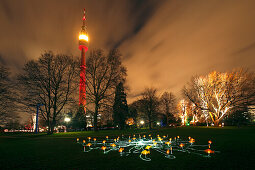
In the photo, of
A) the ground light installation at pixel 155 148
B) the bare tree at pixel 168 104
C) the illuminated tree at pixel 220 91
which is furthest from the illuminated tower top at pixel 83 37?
the ground light installation at pixel 155 148

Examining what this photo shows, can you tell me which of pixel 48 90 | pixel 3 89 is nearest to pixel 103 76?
pixel 48 90

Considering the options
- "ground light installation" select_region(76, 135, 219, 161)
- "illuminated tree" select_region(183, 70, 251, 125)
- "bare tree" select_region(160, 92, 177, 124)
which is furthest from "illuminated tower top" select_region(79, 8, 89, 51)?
"ground light installation" select_region(76, 135, 219, 161)

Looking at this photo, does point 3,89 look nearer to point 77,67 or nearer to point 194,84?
point 77,67

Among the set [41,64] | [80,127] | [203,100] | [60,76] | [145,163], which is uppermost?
[41,64]

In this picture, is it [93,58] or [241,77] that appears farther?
[241,77]

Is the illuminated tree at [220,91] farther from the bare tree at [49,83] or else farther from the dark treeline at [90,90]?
the bare tree at [49,83]

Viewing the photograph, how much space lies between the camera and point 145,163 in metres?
4.03

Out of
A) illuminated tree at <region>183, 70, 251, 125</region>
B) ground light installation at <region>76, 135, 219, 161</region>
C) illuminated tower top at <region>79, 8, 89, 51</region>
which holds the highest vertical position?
illuminated tower top at <region>79, 8, 89, 51</region>

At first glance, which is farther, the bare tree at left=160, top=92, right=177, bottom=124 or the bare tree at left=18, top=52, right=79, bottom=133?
the bare tree at left=160, top=92, right=177, bottom=124

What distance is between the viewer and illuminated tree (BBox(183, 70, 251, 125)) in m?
26.1

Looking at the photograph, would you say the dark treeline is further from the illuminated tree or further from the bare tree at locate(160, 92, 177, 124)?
the bare tree at locate(160, 92, 177, 124)

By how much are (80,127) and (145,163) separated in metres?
Answer: 43.4

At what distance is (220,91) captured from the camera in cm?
2955

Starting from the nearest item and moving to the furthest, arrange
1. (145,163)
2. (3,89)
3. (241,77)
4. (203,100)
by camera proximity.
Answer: (145,163) → (3,89) → (241,77) → (203,100)
